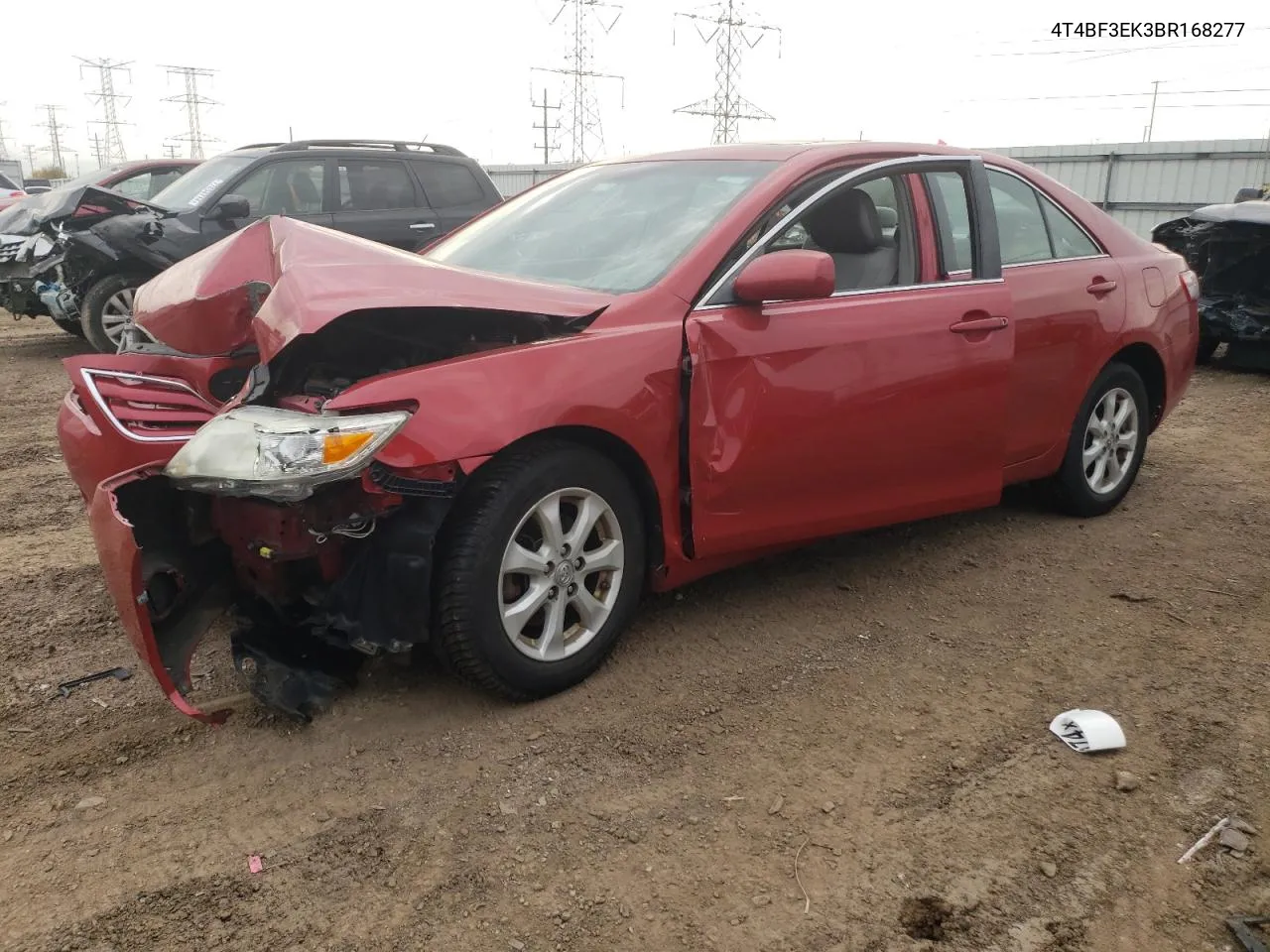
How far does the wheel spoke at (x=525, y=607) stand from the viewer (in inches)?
113

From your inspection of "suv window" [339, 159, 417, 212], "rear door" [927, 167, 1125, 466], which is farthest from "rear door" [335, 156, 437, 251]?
"rear door" [927, 167, 1125, 466]

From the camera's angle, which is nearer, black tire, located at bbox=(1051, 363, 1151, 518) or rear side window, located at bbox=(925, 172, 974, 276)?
rear side window, located at bbox=(925, 172, 974, 276)

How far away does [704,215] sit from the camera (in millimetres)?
3432

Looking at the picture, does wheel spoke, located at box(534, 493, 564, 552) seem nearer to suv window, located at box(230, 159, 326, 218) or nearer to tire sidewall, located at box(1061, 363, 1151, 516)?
tire sidewall, located at box(1061, 363, 1151, 516)

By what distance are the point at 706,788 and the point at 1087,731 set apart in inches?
44.2

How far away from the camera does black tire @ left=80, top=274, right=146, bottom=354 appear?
841 cm

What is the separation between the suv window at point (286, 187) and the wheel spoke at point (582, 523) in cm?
694

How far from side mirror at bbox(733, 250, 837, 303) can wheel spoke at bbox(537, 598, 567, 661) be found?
1.11m

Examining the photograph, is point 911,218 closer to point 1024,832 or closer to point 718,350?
point 718,350

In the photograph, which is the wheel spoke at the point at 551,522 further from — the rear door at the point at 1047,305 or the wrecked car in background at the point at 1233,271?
the wrecked car in background at the point at 1233,271

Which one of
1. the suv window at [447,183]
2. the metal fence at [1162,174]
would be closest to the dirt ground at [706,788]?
the suv window at [447,183]

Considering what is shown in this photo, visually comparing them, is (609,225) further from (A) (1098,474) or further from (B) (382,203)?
(B) (382,203)

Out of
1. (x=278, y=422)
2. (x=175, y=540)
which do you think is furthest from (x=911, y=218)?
(x=175, y=540)

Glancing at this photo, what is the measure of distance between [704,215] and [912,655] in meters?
1.63
